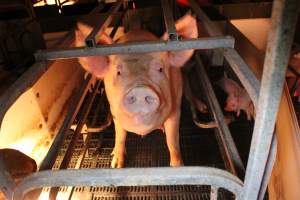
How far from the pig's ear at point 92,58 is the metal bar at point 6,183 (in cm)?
88

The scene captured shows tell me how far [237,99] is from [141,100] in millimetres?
1552

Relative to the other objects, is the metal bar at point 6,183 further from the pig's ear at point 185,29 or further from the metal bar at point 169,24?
the pig's ear at point 185,29

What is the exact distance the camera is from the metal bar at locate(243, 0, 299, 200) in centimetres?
67

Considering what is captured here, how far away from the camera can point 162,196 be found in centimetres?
213

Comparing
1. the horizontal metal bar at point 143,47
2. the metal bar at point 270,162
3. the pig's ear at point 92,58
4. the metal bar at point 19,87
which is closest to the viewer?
the metal bar at point 270,162

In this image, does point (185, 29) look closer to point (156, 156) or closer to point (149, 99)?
point (149, 99)

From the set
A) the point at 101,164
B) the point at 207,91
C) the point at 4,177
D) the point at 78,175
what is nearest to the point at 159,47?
the point at 78,175

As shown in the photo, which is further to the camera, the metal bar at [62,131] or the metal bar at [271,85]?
the metal bar at [62,131]

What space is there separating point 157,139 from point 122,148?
0.55 metres

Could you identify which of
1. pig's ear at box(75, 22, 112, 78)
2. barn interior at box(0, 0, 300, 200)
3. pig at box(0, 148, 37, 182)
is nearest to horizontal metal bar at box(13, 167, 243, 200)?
barn interior at box(0, 0, 300, 200)

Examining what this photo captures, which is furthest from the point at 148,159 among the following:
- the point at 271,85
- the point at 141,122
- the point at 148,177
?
the point at 271,85

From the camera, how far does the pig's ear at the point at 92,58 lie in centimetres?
166

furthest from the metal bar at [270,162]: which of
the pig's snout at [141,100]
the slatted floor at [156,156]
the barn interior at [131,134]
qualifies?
the slatted floor at [156,156]

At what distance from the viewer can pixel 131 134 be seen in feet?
9.25
